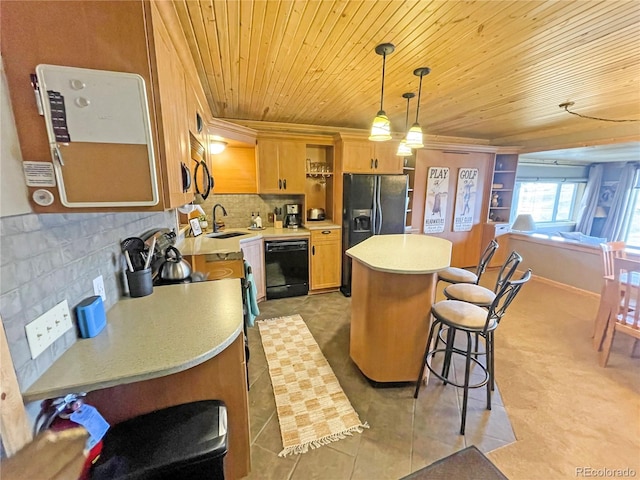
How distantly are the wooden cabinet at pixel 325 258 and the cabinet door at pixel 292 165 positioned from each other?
2.41ft

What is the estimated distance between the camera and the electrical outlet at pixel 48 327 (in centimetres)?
80

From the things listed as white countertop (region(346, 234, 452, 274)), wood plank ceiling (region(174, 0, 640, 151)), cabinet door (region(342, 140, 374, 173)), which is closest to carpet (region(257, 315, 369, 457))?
white countertop (region(346, 234, 452, 274))

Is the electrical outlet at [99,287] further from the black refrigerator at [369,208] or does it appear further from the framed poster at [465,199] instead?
the framed poster at [465,199]

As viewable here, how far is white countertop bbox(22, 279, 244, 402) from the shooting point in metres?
0.83

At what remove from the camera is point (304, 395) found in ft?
6.50

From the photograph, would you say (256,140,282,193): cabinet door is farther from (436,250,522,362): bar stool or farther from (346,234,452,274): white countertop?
(436,250,522,362): bar stool

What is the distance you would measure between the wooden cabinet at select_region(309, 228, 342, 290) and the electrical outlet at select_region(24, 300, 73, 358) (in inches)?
111

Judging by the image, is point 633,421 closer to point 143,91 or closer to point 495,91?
point 495,91

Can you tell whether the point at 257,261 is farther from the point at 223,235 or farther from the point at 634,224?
the point at 634,224

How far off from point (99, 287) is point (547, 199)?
8725mm

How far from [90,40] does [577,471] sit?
2.95 meters

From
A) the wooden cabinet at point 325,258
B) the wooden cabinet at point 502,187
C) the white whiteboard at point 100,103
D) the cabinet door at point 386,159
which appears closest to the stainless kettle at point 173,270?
the white whiteboard at point 100,103

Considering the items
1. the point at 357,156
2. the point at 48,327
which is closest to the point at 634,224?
the point at 357,156

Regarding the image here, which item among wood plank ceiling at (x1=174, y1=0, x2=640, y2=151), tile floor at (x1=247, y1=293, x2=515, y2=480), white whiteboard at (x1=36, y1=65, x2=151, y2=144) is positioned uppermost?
wood plank ceiling at (x1=174, y1=0, x2=640, y2=151)
